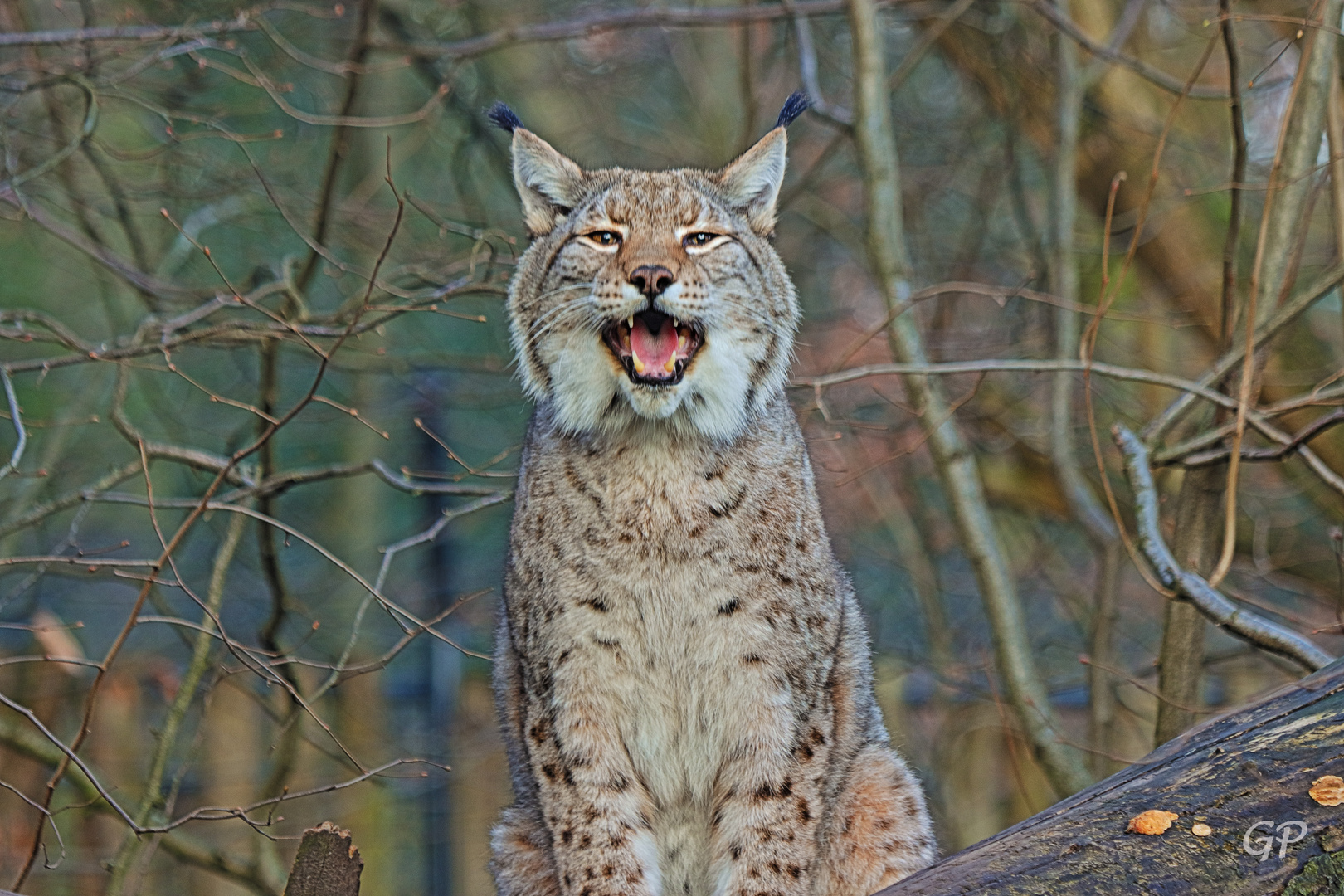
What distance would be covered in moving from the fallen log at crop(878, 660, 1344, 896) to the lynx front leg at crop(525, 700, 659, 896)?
1.24 metres

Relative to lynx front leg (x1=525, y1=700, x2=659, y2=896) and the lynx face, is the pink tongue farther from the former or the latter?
lynx front leg (x1=525, y1=700, x2=659, y2=896)

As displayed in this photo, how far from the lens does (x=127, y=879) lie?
5.18 meters

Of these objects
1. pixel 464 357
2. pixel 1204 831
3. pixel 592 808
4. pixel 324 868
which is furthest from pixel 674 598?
pixel 464 357

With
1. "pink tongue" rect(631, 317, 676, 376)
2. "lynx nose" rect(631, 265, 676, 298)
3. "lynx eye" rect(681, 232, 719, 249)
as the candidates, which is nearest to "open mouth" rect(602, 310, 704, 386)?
"pink tongue" rect(631, 317, 676, 376)

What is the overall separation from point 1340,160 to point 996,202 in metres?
4.89

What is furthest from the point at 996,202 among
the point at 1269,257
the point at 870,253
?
the point at 1269,257

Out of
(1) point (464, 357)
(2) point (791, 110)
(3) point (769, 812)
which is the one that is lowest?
(3) point (769, 812)

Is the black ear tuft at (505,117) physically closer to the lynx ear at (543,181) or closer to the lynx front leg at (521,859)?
the lynx ear at (543,181)

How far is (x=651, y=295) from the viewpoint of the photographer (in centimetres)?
373

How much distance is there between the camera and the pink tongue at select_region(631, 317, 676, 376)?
3.87 m

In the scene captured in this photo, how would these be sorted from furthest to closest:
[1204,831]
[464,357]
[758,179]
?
[464,357], [758,179], [1204,831]

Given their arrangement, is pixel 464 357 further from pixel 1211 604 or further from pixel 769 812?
pixel 1211 604

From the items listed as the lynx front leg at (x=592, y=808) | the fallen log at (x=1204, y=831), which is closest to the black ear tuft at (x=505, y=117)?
the lynx front leg at (x=592, y=808)

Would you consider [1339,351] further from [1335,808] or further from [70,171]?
[70,171]
